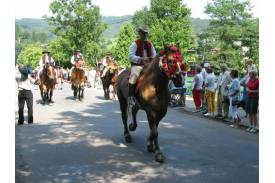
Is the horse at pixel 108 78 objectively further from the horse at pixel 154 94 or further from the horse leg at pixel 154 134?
the horse leg at pixel 154 134

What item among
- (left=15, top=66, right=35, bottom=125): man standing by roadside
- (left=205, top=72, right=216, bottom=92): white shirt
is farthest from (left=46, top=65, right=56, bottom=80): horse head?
(left=205, top=72, right=216, bottom=92): white shirt

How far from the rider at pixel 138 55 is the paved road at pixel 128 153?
4.92ft

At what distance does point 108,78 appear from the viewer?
79.2 ft

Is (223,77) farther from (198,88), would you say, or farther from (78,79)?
(78,79)

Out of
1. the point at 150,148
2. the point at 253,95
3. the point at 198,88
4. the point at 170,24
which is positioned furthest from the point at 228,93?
the point at 170,24

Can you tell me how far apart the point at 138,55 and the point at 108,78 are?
13586 mm

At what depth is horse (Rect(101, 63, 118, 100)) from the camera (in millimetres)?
24156

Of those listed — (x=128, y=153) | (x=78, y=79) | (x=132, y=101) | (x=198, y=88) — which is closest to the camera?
(x=128, y=153)

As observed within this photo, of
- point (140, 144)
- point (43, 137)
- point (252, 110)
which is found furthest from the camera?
point (252, 110)

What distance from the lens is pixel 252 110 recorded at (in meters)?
13.1

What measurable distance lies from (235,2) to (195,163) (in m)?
81.9

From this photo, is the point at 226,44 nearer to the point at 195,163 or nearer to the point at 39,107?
the point at 39,107

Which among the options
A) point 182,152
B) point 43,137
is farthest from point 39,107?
point 182,152

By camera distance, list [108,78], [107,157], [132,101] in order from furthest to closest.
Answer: [108,78]
[132,101]
[107,157]
